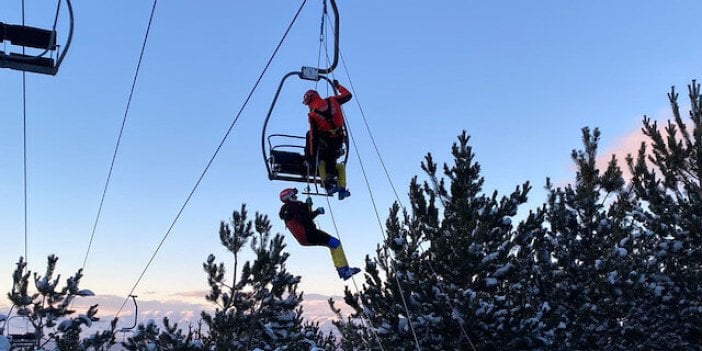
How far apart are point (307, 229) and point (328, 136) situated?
1.45 metres

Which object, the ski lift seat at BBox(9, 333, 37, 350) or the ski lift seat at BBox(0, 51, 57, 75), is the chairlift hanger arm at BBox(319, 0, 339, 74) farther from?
the ski lift seat at BBox(9, 333, 37, 350)

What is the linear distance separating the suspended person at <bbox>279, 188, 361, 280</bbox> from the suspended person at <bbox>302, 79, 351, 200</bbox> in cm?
73

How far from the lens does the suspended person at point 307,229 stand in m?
8.28

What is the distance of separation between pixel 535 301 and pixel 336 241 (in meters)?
9.05

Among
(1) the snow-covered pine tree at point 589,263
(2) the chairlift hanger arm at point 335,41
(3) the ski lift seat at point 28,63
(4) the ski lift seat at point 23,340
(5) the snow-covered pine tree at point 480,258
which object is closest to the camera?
(3) the ski lift seat at point 28,63

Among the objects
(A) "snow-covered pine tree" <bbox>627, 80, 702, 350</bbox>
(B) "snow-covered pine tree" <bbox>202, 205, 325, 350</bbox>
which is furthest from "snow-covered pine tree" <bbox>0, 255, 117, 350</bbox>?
(A) "snow-covered pine tree" <bbox>627, 80, 702, 350</bbox>

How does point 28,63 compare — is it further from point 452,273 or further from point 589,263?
point 589,263

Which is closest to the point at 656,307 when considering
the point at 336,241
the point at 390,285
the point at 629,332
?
the point at 629,332

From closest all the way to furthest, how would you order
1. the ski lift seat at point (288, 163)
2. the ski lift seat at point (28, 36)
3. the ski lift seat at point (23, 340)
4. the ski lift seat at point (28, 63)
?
the ski lift seat at point (28, 63), the ski lift seat at point (28, 36), the ski lift seat at point (288, 163), the ski lift seat at point (23, 340)

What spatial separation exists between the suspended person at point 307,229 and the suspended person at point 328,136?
727mm

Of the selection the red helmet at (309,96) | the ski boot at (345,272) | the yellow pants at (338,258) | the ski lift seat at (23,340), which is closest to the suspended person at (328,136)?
the red helmet at (309,96)

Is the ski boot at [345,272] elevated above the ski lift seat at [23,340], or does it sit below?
above

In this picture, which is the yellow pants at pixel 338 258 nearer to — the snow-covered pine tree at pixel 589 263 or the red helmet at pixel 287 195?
the red helmet at pixel 287 195

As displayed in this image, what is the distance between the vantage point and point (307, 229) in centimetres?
827
